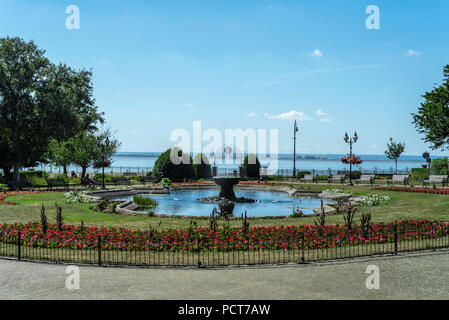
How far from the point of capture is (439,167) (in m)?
45.2

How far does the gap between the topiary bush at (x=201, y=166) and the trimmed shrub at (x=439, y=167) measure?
2553cm

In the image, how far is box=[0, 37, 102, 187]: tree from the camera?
38500mm

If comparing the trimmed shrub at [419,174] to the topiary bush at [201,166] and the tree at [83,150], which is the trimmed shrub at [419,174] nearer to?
the topiary bush at [201,166]

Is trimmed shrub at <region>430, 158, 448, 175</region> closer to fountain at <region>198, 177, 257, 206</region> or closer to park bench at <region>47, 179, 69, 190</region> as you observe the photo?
fountain at <region>198, 177, 257, 206</region>

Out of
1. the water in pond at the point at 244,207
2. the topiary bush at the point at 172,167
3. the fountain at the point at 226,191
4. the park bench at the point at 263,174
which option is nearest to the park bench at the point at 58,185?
the topiary bush at the point at 172,167

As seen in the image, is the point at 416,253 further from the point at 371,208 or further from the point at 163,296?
the point at 371,208

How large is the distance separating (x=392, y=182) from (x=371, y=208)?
18.5 meters

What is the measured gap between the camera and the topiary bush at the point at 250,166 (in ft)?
155

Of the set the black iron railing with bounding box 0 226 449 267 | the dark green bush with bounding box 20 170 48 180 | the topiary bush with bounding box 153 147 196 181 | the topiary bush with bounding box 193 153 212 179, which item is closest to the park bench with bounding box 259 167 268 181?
the topiary bush with bounding box 193 153 212 179

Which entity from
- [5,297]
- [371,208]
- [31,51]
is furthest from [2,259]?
[31,51]

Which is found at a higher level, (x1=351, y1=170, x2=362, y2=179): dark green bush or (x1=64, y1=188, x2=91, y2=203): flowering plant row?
(x1=351, y1=170, x2=362, y2=179): dark green bush

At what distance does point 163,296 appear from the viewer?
7656 millimetres

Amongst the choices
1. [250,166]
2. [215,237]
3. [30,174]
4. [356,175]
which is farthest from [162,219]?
[356,175]

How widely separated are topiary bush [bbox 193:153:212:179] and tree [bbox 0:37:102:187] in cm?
1333
